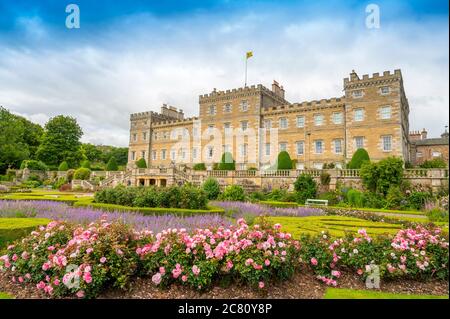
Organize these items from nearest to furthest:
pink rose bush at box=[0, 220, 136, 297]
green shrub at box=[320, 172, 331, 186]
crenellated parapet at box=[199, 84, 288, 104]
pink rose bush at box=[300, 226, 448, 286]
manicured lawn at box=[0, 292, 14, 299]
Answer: pink rose bush at box=[0, 220, 136, 297], manicured lawn at box=[0, 292, 14, 299], pink rose bush at box=[300, 226, 448, 286], green shrub at box=[320, 172, 331, 186], crenellated parapet at box=[199, 84, 288, 104]

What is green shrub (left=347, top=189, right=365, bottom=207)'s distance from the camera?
20.0 m

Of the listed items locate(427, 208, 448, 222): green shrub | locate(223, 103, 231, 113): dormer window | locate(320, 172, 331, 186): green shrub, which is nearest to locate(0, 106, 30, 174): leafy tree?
locate(223, 103, 231, 113): dormer window

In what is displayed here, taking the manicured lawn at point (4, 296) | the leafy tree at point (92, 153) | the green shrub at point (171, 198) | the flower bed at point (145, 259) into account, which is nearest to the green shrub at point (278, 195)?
the green shrub at point (171, 198)

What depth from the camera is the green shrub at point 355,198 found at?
20.0 meters

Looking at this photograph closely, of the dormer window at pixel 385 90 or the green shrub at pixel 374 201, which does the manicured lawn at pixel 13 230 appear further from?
the dormer window at pixel 385 90

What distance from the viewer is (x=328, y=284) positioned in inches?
201

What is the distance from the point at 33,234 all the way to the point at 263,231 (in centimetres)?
428

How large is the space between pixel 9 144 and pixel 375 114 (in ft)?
167

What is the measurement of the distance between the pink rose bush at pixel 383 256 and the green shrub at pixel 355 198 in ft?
49.9

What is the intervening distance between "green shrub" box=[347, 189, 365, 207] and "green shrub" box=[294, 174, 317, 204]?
10.2 feet

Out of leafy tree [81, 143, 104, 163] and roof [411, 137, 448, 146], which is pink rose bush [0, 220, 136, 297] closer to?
roof [411, 137, 448, 146]

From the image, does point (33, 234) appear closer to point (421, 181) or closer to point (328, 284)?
point (328, 284)

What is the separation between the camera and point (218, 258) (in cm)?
468
